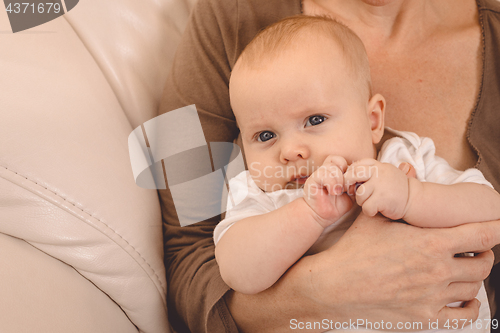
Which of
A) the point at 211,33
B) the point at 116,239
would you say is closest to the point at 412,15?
the point at 211,33

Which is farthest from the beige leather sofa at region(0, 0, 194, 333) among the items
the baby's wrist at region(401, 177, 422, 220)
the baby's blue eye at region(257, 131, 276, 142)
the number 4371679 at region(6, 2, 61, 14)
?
the baby's wrist at region(401, 177, 422, 220)

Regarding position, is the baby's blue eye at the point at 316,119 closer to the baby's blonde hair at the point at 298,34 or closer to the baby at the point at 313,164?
the baby at the point at 313,164

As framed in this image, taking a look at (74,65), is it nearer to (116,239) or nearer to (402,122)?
(116,239)

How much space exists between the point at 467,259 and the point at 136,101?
87cm

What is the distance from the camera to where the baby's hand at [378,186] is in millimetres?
574

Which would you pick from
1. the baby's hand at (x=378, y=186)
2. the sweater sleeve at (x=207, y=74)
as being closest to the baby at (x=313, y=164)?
the baby's hand at (x=378, y=186)

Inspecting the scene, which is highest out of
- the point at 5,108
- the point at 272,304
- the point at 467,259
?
the point at 5,108

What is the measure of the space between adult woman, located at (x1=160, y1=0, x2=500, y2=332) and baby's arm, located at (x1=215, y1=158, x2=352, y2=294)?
0.07 m

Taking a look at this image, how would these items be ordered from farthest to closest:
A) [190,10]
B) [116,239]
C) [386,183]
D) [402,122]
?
1. [190,10]
2. [402,122]
3. [116,239]
4. [386,183]

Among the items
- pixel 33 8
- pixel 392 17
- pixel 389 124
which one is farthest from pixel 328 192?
pixel 33 8

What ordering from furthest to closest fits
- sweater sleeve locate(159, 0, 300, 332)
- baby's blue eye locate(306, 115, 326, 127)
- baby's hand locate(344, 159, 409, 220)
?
sweater sleeve locate(159, 0, 300, 332)
baby's blue eye locate(306, 115, 326, 127)
baby's hand locate(344, 159, 409, 220)

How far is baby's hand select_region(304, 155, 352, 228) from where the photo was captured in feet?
1.91

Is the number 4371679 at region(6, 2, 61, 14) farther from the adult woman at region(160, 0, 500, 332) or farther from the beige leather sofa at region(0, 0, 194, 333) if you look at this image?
the adult woman at region(160, 0, 500, 332)

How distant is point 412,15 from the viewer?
954 mm
